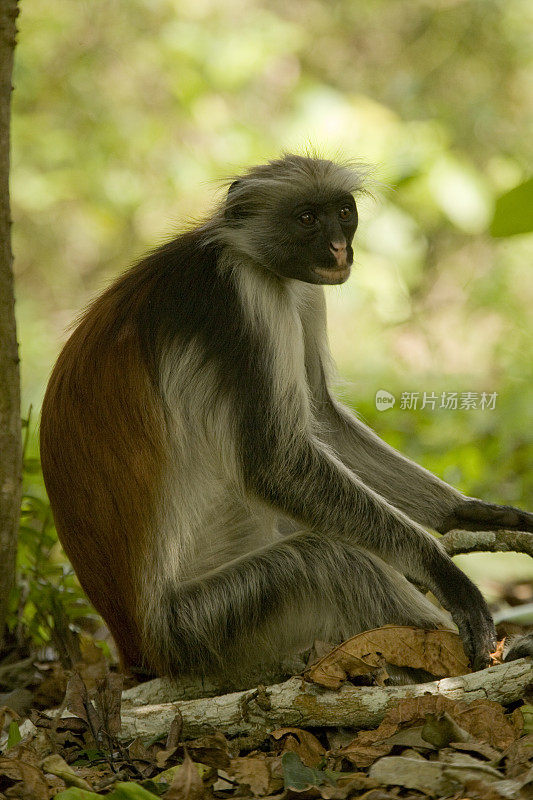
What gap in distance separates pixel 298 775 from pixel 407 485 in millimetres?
2308

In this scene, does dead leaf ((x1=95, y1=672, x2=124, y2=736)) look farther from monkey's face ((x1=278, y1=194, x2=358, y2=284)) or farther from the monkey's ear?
the monkey's ear

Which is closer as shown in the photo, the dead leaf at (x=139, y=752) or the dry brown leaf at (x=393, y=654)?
the dead leaf at (x=139, y=752)

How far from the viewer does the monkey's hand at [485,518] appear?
204 inches

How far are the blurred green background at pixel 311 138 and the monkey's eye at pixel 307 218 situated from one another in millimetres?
6056

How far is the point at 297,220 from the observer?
16.2ft

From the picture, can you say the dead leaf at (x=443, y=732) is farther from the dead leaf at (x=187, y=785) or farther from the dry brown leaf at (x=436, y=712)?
the dead leaf at (x=187, y=785)

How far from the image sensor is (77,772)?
3.93 meters

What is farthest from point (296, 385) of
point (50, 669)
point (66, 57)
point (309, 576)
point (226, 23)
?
point (66, 57)

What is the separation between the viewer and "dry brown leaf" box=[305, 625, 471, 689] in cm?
420

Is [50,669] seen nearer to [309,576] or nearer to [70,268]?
[309,576]

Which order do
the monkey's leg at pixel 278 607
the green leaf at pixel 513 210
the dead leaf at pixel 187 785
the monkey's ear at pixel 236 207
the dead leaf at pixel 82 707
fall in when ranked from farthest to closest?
the monkey's ear at pixel 236 207, the monkey's leg at pixel 278 607, the dead leaf at pixel 82 707, the dead leaf at pixel 187 785, the green leaf at pixel 513 210

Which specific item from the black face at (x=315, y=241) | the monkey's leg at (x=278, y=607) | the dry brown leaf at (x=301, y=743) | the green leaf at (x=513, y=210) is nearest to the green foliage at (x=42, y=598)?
the monkey's leg at (x=278, y=607)

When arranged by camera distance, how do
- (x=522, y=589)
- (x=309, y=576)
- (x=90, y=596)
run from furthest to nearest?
(x=522, y=589)
(x=90, y=596)
(x=309, y=576)

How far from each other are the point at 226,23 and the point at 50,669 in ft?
37.8
